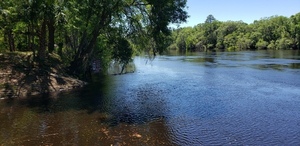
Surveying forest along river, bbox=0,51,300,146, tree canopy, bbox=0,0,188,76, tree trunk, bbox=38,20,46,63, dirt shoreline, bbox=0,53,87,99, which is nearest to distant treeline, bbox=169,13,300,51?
tree canopy, bbox=0,0,188,76

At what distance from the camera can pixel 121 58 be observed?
118 feet

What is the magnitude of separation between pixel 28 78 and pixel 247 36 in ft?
432

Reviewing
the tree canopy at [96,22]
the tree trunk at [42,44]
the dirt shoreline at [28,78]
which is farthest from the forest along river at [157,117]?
the tree trunk at [42,44]

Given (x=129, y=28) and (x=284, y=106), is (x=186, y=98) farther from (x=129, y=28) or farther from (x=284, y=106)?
(x=129, y=28)

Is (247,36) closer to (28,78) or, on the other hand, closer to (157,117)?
(28,78)

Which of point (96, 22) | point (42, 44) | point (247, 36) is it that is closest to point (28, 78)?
point (42, 44)

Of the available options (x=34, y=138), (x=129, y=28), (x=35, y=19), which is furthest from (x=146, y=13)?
(x=34, y=138)

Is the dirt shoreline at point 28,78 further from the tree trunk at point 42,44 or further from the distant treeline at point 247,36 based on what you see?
the distant treeline at point 247,36

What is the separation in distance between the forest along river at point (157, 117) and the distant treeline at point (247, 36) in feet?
306

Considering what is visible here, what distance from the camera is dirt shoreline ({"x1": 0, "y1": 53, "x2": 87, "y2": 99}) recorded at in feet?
83.4

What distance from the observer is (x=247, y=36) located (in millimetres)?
142500

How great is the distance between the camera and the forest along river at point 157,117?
14.3 m

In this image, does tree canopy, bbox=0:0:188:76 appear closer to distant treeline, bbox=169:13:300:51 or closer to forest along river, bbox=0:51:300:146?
forest along river, bbox=0:51:300:146

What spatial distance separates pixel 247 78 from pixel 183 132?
78.1ft
